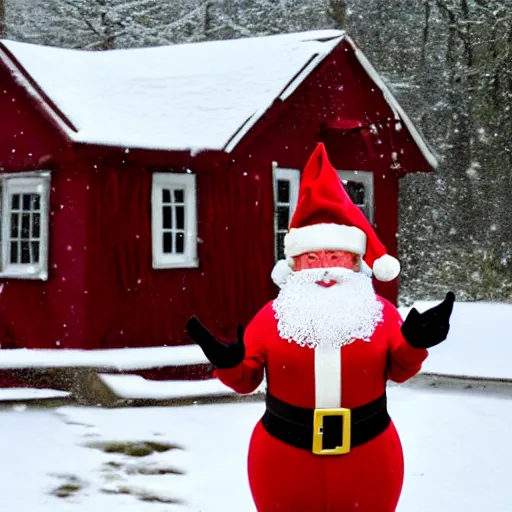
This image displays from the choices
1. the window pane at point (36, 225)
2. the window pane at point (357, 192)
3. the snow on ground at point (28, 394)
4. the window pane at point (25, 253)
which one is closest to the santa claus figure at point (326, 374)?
the snow on ground at point (28, 394)

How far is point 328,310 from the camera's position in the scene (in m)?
4.70

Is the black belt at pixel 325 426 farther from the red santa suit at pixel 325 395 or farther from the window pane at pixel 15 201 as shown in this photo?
the window pane at pixel 15 201

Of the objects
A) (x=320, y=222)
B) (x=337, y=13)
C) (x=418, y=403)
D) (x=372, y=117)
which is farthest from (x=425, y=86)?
(x=320, y=222)

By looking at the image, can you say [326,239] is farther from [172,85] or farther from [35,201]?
[172,85]

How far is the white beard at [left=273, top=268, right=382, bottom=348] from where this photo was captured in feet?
15.3

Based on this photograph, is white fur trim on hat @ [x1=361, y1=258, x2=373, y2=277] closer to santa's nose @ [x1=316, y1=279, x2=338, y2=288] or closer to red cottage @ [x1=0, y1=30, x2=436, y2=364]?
santa's nose @ [x1=316, y1=279, x2=338, y2=288]

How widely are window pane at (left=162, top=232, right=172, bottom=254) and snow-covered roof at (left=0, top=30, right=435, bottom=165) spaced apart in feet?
4.04

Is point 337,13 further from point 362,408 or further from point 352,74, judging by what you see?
point 362,408

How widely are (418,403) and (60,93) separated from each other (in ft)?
17.7

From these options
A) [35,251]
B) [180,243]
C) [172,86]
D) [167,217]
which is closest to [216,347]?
[167,217]

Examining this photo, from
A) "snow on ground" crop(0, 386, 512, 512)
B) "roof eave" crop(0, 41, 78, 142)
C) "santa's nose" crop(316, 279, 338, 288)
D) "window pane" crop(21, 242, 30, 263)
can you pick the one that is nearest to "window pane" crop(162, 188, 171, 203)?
"roof eave" crop(0, 41, 78, 142)

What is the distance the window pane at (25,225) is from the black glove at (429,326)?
27.8ft

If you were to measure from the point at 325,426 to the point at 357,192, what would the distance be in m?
9.78

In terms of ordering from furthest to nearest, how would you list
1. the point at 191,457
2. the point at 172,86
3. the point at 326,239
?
the point at 172,86 → the point at 191,457 → the point at 326,239
